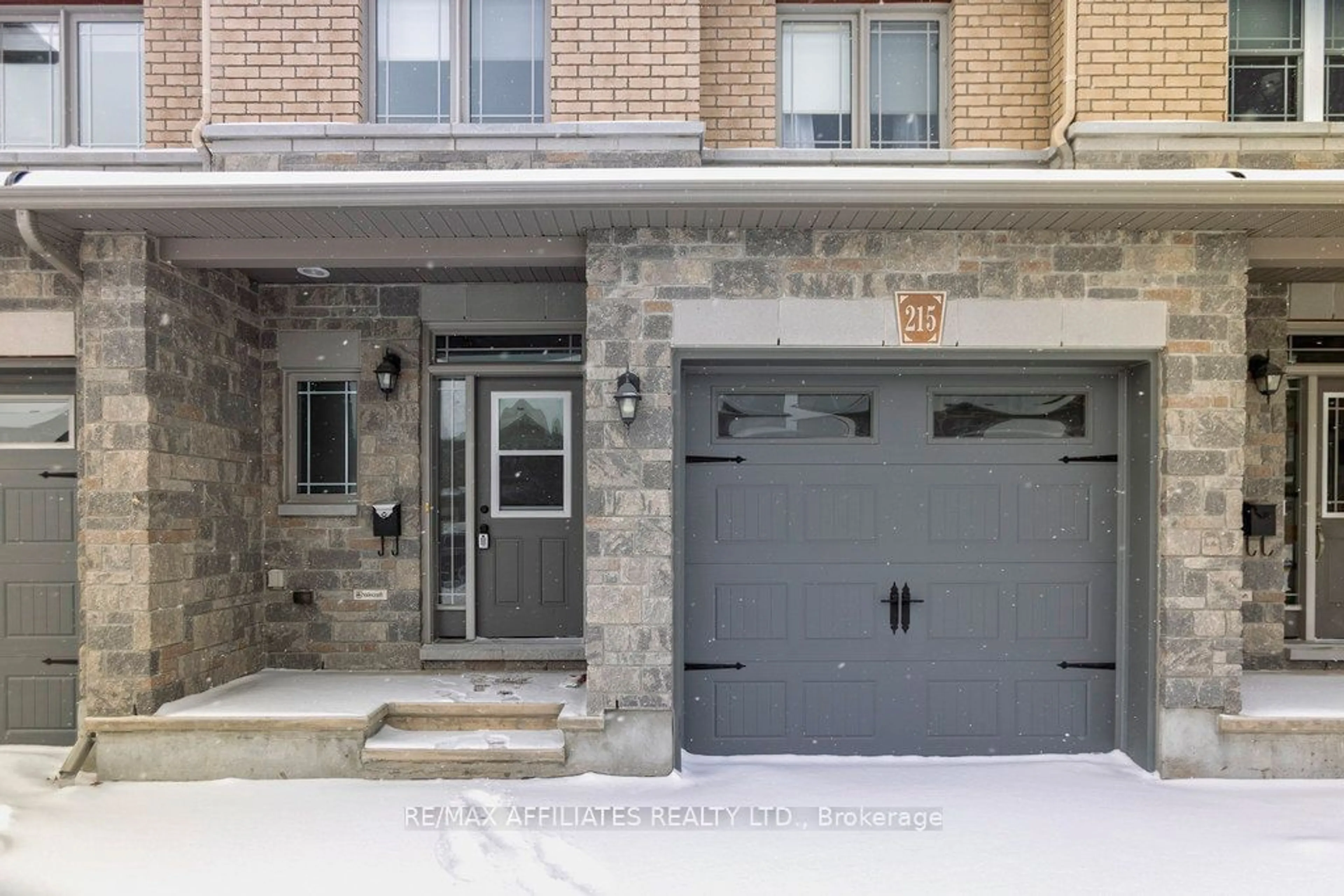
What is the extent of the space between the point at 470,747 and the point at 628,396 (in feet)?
7.86

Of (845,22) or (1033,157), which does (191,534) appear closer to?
(845,22)

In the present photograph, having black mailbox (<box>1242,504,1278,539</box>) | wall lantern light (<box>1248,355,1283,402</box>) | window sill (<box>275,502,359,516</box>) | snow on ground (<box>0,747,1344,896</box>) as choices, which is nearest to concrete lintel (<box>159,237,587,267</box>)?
window sill (<box>275,502,359,516</box>)

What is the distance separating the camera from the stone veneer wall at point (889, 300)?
5875 millimetres

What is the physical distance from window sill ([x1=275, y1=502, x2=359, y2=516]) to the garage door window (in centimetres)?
151

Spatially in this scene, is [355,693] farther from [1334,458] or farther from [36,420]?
[1334,458]

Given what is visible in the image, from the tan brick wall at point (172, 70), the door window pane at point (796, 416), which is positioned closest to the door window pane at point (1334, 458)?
the door window pane at point (796, 416)

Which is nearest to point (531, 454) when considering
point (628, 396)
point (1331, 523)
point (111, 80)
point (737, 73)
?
point (628, 396)

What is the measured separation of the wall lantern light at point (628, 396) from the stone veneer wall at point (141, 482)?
2956mm

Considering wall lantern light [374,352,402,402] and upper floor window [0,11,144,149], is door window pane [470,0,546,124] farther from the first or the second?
upper floor window [0,11,144,149]

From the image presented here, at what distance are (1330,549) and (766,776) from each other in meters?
5.02

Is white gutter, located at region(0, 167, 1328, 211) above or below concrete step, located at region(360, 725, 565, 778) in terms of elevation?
above

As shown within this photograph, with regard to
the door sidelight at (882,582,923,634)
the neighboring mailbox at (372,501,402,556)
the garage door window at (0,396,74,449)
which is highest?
the garage door window at (0,396,74,449)

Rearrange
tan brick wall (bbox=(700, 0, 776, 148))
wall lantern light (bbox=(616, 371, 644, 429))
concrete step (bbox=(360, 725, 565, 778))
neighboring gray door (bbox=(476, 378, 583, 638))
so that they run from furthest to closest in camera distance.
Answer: neighboring gray door (bbox=(476, 378, 583, 638)), tan brick wall (bbox=(700, 0, 776, 148)), concrete step (bbox=(360, 725, 565, 778)), wall lantern light (bbox=(616, 371, 644, 429))

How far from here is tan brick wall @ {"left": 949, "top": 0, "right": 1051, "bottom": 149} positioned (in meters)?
6.55
